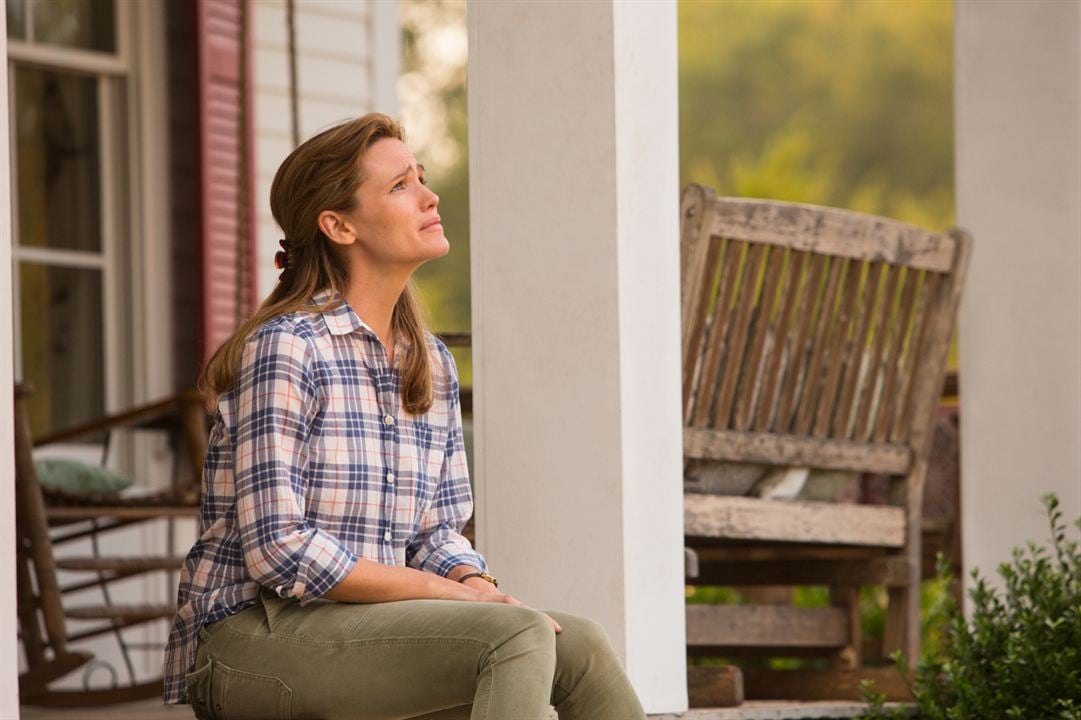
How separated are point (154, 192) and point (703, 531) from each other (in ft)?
10.7

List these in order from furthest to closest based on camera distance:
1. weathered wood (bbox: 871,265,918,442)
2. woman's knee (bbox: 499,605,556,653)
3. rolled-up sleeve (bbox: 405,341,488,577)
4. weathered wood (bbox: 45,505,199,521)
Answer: weathered wood (bbox: 45,505,199,521) → weathered wood (bbox: 871,265,918,442) → rolled-up sleeve (bbox: 405,341,488,577) → woman's knee (bbox: 499,605,556,653)

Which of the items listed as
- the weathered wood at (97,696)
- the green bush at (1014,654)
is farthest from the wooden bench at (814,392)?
the weathered wood at (97,696)

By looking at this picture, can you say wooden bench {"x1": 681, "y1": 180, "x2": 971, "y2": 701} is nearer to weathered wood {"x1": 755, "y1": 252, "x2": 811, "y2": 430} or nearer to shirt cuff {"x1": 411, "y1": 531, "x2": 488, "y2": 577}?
weathered wood {"x1": 755, "y1": 252, "x2": 811, "y2": 430}

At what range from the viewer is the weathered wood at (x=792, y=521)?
351cm

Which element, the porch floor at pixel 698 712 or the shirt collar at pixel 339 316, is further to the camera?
the porch floor at pixel 698 712

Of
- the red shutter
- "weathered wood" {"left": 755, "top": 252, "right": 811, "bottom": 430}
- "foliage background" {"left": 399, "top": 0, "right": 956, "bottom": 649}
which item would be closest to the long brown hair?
"weathered wood" {"left": 755, "top": 252, "right": 811, "bottom": 430}

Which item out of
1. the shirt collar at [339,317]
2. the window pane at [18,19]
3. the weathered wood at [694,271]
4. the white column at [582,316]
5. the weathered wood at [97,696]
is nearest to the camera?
the shirt collar at [339,317]

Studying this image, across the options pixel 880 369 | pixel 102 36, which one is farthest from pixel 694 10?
pixel 880 369

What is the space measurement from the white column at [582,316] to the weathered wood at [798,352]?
0.89m

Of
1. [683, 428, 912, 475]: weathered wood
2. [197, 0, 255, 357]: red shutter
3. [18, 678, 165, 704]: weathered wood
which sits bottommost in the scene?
[18, 678, 165, 704]: weathered wood

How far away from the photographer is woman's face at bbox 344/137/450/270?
2344 mm

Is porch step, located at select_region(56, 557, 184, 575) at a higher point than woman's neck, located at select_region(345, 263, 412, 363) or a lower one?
lower

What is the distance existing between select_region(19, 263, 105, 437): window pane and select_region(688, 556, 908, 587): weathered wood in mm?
2796

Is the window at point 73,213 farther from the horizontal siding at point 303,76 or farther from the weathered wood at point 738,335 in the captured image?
the weathered wood at point 738,335
